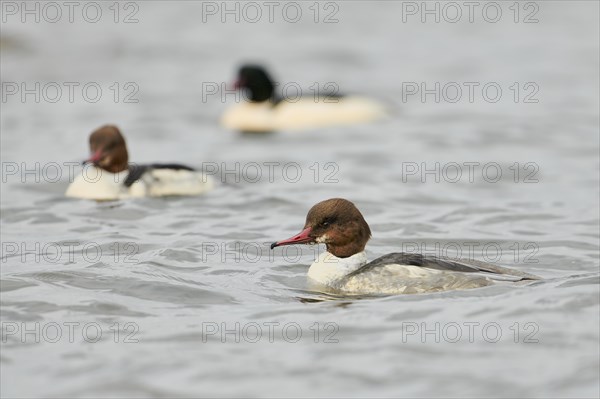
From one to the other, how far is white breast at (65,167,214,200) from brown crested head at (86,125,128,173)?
12 centimetres

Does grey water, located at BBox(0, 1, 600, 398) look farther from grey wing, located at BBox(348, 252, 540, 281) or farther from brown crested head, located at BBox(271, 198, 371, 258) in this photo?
brown crested head, located at BBox(271, 198, 371, 258)

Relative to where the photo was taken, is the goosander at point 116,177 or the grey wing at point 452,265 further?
the goosander at point 116,177

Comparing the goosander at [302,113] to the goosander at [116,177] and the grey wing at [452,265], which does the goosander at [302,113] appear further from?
the grey wing at [452,265]

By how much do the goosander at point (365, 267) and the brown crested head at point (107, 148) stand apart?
443cm

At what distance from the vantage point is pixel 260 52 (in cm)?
2572

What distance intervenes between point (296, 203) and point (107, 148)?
90.5 inches

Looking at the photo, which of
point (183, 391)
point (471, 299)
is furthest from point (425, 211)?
point (183, 391)

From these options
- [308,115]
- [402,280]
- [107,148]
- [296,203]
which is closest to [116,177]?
[107,148]

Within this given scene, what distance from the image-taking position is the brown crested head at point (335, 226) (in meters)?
10.6

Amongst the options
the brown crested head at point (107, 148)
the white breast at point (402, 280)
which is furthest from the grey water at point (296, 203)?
the brown crested head at point (107, 148)

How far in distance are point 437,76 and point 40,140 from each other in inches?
Result: 334

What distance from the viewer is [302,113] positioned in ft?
66.3

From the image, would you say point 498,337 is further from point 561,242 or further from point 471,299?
point 561,242

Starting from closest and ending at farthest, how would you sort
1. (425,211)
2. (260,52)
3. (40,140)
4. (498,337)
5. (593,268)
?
(498,337)
(593,268)
(425,211)
(40,140)
(260,52)
